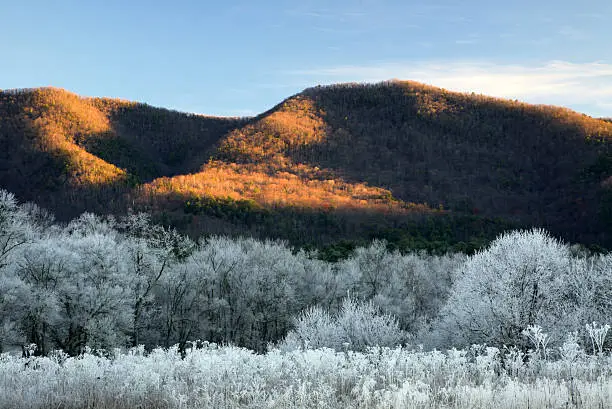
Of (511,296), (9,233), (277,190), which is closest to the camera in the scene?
(511,296)

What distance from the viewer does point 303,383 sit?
9266 millimetres

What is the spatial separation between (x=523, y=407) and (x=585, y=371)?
11.5ft

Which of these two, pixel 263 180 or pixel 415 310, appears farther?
pixel 263 180

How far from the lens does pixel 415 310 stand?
161 feet

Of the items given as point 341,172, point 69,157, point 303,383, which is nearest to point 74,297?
point 303,383

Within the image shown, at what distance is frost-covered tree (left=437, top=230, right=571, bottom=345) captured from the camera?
24156 millimetres

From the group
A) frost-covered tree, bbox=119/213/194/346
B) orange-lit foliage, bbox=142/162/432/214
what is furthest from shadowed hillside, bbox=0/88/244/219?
frost-covered tree, bbox=119/213/194/346

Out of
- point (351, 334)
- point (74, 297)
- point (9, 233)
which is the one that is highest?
point (9, 233)

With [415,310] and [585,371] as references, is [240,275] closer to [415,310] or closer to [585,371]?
[415,310]

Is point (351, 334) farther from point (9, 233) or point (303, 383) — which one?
point (9, 233)

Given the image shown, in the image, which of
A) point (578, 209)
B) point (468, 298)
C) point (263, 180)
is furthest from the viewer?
Result: point (263, 180)

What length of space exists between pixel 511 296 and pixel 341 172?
450 feet

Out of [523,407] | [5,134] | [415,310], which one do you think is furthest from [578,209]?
[5,134]

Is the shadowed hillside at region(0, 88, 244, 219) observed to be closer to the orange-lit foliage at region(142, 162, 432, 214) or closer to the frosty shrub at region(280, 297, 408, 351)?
the orange-lit foliage at region(142, 162, 432, 214)
